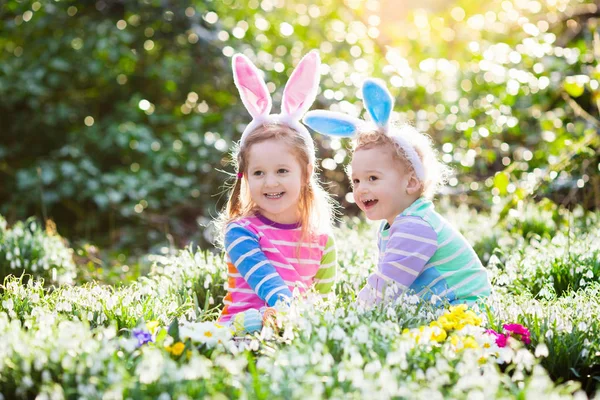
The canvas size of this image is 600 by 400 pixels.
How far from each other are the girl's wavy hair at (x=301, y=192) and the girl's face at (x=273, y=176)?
→ 0.04 meters

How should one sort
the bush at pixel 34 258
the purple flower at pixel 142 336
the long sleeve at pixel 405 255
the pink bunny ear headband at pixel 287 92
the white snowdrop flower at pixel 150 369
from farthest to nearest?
1. the bush at pixel 34 258
2. the pink bunny ear headband at pixel 287 92
3. the long sleeve at pixel 405 255
4. the purple flower at pixel 142 336
5. the white snowdrop flower at pixel 150 369

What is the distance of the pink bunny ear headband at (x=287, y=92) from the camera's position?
3.07m

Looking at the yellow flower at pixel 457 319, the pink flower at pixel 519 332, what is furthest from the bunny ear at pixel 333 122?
the pink flower at pixel 519 332

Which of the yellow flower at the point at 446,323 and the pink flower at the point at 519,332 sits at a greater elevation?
the yellow flower at the point at 446,323

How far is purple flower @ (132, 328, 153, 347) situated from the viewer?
220 centimetres

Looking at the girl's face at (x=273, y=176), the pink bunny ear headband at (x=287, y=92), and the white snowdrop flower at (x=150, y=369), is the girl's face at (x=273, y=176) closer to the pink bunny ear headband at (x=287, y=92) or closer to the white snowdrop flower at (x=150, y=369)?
the pink bunny ear headband at (x=287, y=92)

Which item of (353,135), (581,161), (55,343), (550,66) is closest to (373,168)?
(353,135)

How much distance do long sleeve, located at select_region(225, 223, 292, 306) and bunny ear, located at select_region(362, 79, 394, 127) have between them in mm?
748

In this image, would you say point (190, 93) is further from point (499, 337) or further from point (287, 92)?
point (499, 337)

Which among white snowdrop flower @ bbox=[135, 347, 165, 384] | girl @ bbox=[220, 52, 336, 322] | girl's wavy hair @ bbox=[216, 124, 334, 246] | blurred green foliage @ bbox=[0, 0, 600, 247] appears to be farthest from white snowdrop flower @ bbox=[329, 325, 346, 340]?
blurred green foliage @ bbox=[0, 0, 600, 247]

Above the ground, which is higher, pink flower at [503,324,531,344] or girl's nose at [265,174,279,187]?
girl's nose at [265,174,279,187]

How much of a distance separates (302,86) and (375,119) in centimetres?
38

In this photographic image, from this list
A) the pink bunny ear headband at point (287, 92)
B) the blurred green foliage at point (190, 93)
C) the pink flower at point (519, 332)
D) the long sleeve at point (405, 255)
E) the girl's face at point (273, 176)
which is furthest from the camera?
the blurred green foliage at point (190, 93)

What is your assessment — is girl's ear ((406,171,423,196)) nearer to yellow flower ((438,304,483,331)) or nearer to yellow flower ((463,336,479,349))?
yellow flower ((438,304,483,331))
